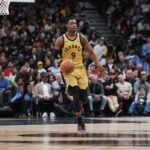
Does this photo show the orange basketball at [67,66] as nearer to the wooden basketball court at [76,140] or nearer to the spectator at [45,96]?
the wooden basketball court at [76,140]

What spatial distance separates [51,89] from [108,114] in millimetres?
1916

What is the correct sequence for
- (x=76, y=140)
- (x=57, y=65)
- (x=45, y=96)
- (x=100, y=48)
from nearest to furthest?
(x=76, y=140), (x=57, y=65), (x=45, y=96), (x=100, y=48)

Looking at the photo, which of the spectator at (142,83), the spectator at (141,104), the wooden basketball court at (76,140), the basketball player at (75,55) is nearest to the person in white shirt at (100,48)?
the spectator at (142,83)

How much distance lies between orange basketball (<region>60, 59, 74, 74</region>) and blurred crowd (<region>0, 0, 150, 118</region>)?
561cm

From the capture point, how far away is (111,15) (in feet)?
90.6

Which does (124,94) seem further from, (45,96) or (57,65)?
(57,65)

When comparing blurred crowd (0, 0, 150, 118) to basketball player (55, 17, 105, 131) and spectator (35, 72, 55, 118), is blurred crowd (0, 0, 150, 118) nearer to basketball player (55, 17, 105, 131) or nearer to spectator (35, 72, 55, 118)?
spectator (35, 72, 55, 118)

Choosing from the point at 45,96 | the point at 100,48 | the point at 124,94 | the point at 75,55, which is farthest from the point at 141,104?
the point at 75,55

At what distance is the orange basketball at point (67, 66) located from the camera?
10.8 m

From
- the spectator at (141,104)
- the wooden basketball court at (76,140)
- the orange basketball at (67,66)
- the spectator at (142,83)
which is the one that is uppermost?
the orange basketball at (67,66)

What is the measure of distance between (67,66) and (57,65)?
3.84 meters

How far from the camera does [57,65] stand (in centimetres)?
1462

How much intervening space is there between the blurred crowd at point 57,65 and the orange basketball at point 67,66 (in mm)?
5608

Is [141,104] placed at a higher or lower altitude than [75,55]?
lower
